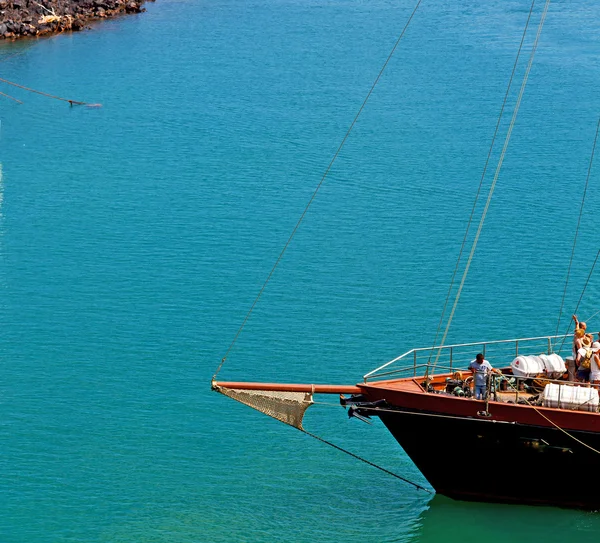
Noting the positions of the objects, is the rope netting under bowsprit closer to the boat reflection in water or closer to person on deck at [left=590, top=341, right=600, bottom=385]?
the boat reflection in water

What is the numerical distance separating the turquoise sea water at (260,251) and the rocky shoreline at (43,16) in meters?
2.10

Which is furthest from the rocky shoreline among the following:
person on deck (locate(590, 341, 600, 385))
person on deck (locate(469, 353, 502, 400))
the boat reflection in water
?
person on deck (locate(590, 341, 600, 385))

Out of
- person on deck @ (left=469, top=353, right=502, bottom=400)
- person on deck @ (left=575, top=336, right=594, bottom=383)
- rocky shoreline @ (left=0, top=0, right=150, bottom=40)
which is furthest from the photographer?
rocky shoreline @ (left=0, top=0, right=150, bottom=40)

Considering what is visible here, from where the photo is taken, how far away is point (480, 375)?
20.5 m

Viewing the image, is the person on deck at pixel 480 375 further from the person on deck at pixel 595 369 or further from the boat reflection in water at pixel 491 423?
the person on deck at pixel 595 369

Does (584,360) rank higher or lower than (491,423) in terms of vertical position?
higher

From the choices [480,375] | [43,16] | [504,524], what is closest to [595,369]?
[480,375]

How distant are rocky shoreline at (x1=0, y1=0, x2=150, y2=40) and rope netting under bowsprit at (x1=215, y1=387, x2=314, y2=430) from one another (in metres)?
50.4

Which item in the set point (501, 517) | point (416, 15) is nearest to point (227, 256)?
point (501, 517)

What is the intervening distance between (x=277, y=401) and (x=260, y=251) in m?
15.4

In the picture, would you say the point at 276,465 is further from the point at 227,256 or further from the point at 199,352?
the point at 227,256

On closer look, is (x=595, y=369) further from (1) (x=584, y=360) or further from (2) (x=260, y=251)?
(2) (x=260, y=251)

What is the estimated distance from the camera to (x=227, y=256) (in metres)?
35.6

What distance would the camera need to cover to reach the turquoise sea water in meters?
22.8
